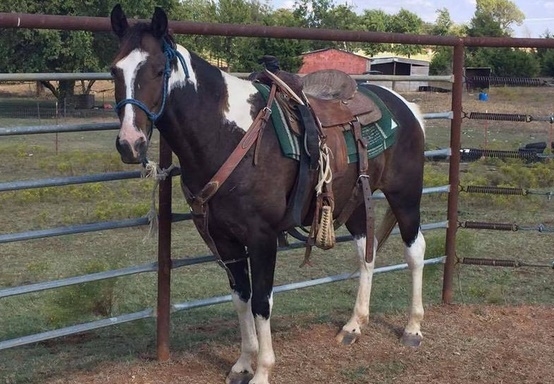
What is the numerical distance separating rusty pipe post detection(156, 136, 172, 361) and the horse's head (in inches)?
36.2

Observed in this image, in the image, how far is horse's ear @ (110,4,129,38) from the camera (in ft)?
10.5

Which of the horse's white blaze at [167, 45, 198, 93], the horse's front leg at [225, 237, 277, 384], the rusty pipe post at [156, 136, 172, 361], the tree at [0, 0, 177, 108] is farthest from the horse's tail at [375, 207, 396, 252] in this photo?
the tree at [0, 0, 177, 108]

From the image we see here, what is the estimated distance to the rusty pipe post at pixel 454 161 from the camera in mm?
5359

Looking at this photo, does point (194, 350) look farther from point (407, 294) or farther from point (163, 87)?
point (407, 294)

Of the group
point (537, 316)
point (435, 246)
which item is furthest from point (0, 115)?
point (537, 316)

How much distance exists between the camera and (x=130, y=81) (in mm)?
3148

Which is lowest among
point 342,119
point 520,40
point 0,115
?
point 0,115

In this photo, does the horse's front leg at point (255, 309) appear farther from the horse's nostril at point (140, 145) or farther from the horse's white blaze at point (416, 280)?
the horse's white blaze at point (416, 280)

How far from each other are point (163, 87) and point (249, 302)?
137cm

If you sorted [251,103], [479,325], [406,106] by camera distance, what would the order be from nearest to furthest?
[251,103] < [406,106] < [479,325]

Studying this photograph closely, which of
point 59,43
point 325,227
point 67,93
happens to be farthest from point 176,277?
point 59,43

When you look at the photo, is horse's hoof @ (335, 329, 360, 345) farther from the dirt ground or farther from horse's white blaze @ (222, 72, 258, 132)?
horse's white blaze @ (222, 72, 258, 132)

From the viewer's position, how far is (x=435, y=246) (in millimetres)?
6934

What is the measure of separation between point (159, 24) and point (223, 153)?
2.33 feet
